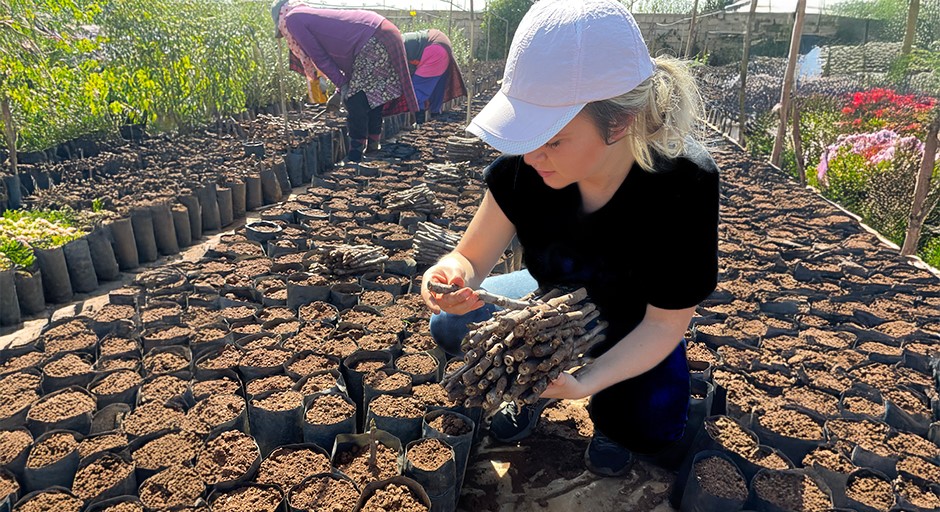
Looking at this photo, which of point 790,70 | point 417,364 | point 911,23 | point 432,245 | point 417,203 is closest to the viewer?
point 417,364

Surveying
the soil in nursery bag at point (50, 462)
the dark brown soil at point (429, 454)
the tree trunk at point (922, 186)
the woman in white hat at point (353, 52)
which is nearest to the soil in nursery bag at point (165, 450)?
the soil in nursery bag at point (50, 462)

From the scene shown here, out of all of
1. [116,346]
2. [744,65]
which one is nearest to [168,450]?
[116,346]

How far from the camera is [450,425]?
238 cm

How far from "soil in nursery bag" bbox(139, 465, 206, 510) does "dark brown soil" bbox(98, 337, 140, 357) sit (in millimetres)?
1020

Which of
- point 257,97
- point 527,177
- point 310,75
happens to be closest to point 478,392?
point 527,177

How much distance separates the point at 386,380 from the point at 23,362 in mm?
1845

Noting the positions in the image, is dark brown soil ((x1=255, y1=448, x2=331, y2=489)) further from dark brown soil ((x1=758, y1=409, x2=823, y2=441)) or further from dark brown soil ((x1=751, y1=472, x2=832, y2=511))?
dark brown soil ((x1=758, y1=409, x2=823, y2=441))

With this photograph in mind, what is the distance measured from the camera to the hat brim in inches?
60.5

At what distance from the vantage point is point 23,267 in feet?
13.1

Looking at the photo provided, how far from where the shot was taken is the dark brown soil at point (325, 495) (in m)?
2.04

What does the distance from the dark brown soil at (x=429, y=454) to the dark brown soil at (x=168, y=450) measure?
2.91 feet

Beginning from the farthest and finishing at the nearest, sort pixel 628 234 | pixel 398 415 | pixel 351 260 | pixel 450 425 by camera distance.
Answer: pixel 351 260 → pixel 398 415 → pixel 450 425 → pixel 628 234

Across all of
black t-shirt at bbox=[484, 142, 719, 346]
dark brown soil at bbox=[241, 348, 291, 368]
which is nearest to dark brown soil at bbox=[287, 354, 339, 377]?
dark brown soil at bbox=[241, 348, 291, 368]

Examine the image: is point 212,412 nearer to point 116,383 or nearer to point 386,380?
point 116,383
